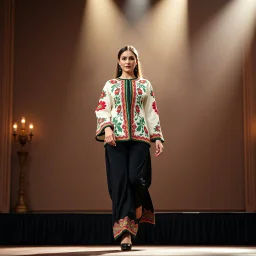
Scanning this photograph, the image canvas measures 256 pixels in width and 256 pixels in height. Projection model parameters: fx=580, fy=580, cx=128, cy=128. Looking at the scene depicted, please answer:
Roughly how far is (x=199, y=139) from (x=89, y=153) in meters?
1.16

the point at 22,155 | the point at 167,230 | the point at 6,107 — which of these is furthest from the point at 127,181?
the point at 6,107

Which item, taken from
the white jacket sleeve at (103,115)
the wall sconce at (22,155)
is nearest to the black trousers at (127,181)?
the white jacket sleeve at (103,115)

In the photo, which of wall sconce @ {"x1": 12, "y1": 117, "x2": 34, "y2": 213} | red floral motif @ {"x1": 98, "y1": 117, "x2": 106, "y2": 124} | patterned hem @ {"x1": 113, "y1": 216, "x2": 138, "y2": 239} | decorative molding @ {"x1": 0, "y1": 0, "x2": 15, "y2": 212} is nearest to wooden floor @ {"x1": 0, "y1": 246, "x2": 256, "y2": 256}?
patterned hem @ {"x1": 113, "y1": 216, "x2": 138, "y2": 239}

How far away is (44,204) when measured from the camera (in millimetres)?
6008

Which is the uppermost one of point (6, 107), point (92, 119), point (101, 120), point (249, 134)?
point (6, 107)

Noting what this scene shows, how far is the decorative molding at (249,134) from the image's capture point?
5.92 meters

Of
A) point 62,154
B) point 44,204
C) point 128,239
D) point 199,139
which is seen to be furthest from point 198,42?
point 128,239

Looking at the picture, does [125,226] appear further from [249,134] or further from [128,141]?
[249,134]

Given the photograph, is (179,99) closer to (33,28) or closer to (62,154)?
(62,154)

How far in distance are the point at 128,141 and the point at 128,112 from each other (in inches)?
7.4

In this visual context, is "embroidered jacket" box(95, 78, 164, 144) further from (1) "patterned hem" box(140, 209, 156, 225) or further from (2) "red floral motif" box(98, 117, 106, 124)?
(1) "patterned hem" box(140, 209, 156, 225)

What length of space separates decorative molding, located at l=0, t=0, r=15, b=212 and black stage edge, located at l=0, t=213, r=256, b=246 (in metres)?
1.05

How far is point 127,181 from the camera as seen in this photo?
3668 mm

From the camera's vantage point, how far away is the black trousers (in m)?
3.62
